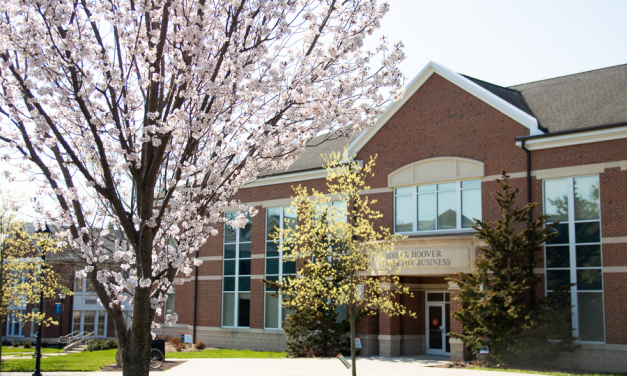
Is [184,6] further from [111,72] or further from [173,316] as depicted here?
[173,316]

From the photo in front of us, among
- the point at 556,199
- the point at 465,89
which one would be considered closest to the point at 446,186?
the point at 465,89

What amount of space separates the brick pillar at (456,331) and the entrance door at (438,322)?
90.7 inches

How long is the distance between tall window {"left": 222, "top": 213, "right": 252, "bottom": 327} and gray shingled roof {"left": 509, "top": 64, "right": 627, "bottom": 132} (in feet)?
48.3

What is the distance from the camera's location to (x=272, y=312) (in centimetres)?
2903

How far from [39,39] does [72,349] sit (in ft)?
132

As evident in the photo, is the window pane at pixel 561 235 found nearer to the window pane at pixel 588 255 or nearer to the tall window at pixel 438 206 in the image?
the window pane at pixel 588 255

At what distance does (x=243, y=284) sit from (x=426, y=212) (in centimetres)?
1118

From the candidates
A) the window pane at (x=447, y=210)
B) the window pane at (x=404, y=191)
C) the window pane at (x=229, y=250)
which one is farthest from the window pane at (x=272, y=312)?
the window pane at (x=447, y=210)

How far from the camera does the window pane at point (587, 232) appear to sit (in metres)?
19.5

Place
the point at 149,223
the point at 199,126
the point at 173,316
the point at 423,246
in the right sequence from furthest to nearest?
the point at 423,246 < the point at 173,316 < the point at 199,126 < the point at 149,223

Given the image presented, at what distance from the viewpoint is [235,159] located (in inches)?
332

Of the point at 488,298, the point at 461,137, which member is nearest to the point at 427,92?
the point at 461,137

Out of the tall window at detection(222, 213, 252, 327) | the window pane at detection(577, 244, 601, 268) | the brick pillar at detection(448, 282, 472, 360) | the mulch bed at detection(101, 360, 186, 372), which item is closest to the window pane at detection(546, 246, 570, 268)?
the window pane at detection(577, 244, 601, 268)

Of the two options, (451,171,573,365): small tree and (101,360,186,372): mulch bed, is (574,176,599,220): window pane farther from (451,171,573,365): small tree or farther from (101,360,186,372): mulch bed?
(101,360,186,372): mulch bed
